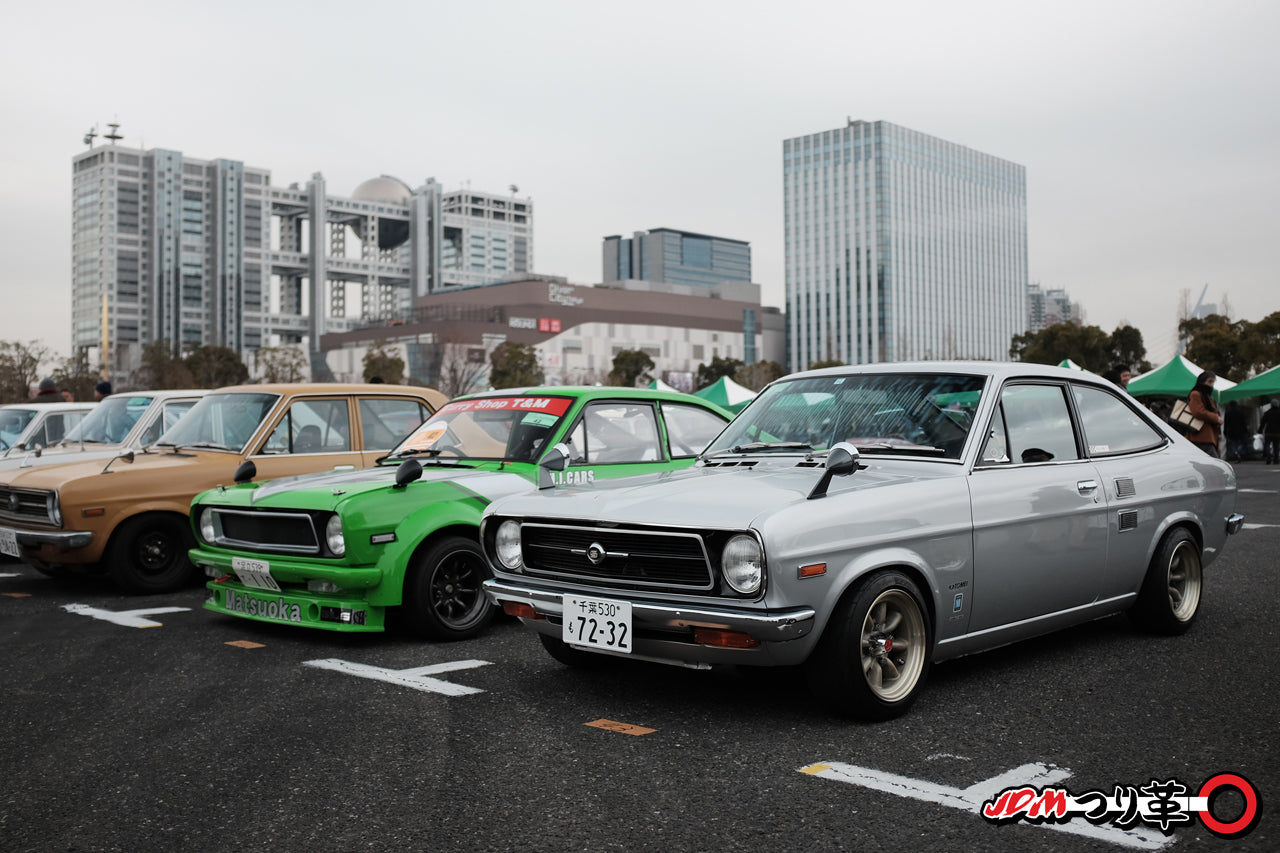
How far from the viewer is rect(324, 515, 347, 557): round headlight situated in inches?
237

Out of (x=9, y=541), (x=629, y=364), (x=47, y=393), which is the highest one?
(x=629, y=364)

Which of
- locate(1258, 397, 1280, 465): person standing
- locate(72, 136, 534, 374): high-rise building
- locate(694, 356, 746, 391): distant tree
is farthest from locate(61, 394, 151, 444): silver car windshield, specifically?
locate(72, 136, 534, 374): high-rise building

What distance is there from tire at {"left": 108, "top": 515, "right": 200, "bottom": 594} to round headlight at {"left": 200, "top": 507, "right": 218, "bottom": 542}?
1838 millimetres

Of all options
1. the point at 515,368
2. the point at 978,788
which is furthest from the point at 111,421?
the point at 515,368

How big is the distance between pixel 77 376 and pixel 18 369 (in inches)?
294

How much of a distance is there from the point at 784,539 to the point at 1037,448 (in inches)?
75.7

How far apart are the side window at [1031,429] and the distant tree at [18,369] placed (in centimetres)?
4563

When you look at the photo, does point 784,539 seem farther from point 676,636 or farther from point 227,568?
point 227,568

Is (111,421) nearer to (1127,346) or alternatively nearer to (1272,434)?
(1272,434)

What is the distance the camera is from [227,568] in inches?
259

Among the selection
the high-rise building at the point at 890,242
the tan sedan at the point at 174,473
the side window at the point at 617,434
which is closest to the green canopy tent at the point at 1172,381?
the side window at the point at 617,434

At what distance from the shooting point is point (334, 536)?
19.9 feet

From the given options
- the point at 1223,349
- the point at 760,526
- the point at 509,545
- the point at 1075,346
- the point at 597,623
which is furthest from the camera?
the point at 1075,346

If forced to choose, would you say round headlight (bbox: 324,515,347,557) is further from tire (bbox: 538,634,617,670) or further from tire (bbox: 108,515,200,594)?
tire (bbox: 108,515,200,594)
